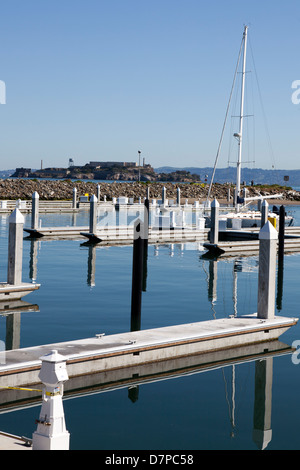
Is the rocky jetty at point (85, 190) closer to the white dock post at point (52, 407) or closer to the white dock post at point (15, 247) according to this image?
the white dock post at point (15, 247)

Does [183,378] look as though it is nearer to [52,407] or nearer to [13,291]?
[52,407]

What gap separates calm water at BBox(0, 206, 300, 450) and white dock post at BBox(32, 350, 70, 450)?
5.05 ft

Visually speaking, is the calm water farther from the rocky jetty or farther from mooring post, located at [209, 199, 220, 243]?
the rocky jetty

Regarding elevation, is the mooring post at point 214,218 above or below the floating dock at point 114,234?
above

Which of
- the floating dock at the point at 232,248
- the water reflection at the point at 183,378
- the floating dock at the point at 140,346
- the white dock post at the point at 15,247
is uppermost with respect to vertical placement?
the white dock post at the point at 15,247

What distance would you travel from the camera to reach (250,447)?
31.5 ft

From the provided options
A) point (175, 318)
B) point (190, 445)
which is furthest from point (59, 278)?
point (190, 445)

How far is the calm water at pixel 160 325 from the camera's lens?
32.2 ft

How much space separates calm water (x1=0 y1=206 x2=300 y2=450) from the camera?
9828 mm

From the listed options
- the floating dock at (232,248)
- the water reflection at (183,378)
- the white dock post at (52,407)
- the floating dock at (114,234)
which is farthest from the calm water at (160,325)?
the floating dock at (114,234)

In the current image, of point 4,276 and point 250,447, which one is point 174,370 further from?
point 4,276

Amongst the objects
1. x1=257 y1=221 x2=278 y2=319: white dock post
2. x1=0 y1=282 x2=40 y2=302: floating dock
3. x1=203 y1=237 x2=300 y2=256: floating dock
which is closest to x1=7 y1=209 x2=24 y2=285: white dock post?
x1=0 y1=282 x2=40 y2=302: floating dock

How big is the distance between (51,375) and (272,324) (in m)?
8.26

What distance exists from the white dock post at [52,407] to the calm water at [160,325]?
1.54 m
